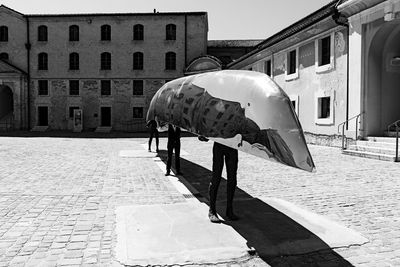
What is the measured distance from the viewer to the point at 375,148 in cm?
1268

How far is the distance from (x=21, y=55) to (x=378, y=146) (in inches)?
1378

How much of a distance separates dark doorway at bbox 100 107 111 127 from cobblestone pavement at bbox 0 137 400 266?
23.7 metres

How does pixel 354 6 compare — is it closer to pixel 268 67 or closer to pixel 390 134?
pixel 390 134

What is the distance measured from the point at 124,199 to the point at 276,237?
325 cm

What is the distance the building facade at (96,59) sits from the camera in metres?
35.5

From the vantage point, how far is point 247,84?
4.22m

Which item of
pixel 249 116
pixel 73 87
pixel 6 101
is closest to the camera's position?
pixel 249 116

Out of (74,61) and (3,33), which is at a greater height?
(3,33)

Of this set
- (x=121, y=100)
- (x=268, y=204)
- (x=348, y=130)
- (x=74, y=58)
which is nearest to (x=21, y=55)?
(x=74, y=58)

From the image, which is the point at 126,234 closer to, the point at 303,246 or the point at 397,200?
the point at 303,246

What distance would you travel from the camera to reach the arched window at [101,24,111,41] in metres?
35.9

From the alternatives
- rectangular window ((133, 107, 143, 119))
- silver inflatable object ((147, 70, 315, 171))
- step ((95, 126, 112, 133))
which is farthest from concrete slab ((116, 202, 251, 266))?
rectangular window ((133, 107, 143, 119))

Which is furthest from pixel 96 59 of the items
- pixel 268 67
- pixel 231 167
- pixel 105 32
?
pixel 231 167

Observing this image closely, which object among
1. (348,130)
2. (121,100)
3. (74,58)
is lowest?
(348,130)
